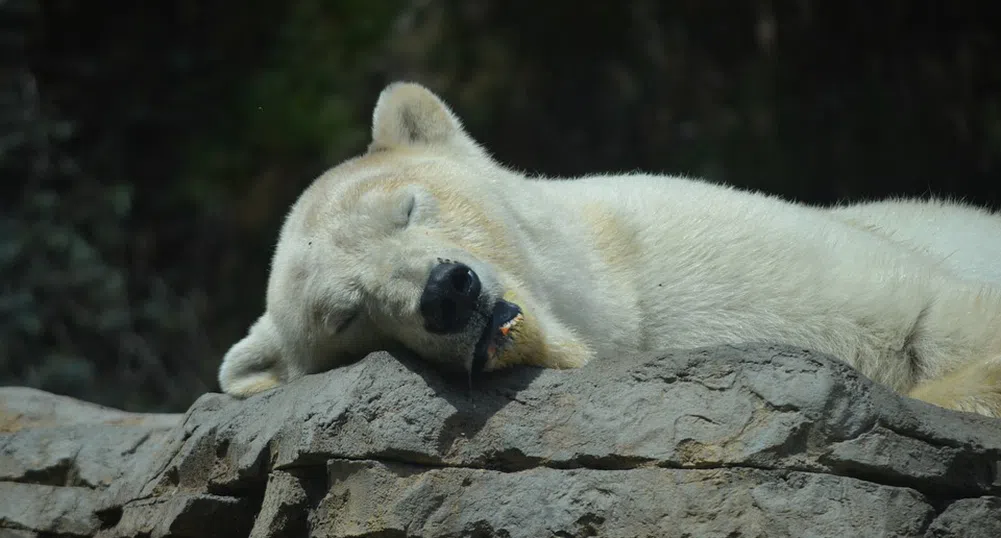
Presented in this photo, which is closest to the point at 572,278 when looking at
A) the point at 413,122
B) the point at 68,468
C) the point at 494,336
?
the point at 494,336

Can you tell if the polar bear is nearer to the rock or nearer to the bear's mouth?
the bear's mouth

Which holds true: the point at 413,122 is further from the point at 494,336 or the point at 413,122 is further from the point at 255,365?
the point at 494,336

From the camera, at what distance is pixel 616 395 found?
2.56 m

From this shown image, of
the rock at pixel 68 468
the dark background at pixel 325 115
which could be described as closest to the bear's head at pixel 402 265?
the rock at pixel 68 468

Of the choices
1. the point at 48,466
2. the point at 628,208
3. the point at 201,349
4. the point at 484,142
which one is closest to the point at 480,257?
the point at 628,208

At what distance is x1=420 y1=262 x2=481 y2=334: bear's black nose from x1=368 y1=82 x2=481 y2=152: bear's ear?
1.15 metres

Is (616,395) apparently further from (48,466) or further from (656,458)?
(48,466)

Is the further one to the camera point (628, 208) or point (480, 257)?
point (628, 208)

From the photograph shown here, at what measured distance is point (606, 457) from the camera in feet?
8.08

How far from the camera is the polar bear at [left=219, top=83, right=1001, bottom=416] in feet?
9.46

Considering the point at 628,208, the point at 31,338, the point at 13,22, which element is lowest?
the point at 628,208

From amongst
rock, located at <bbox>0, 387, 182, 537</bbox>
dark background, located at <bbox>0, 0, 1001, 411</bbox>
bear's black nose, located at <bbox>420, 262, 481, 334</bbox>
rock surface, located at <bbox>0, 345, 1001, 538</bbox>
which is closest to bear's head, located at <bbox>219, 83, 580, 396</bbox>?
bear's black nose, located at <bbox>420, 262, 481, 334</bbox>

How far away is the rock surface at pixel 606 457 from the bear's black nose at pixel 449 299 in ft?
0.49

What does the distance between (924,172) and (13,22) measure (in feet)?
22.0
